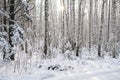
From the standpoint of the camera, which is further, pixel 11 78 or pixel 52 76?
pixel 52 76

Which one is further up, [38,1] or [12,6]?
[38,1]

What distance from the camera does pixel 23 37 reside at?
891 centimetres

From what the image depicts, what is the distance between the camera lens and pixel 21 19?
997 centimetres

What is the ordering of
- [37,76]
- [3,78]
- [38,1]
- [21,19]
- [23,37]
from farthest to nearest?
1. [38,1]
2. [21,19]
3. [23,37]
4. [37,76]
5. [3,78]

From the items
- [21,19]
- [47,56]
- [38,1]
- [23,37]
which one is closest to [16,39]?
[23,37]

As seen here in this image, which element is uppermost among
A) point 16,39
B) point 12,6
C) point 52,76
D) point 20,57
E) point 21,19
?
point 12,6

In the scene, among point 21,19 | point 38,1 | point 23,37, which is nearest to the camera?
point 23,37

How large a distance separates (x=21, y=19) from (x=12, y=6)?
0.96 m

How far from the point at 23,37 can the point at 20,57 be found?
1129mm

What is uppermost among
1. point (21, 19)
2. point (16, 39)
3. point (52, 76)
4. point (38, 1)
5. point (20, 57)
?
point (38, 1)

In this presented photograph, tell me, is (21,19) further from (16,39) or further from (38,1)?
(38,1)

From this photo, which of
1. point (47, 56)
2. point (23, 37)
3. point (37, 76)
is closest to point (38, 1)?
Result: point (47, 56)

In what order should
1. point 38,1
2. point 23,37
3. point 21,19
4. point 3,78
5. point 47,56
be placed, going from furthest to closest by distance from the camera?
point 38,1
point 47,56
point 21,19
point 23,37
point 3,78

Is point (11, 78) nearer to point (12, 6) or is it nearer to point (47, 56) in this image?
point (12, 6)
